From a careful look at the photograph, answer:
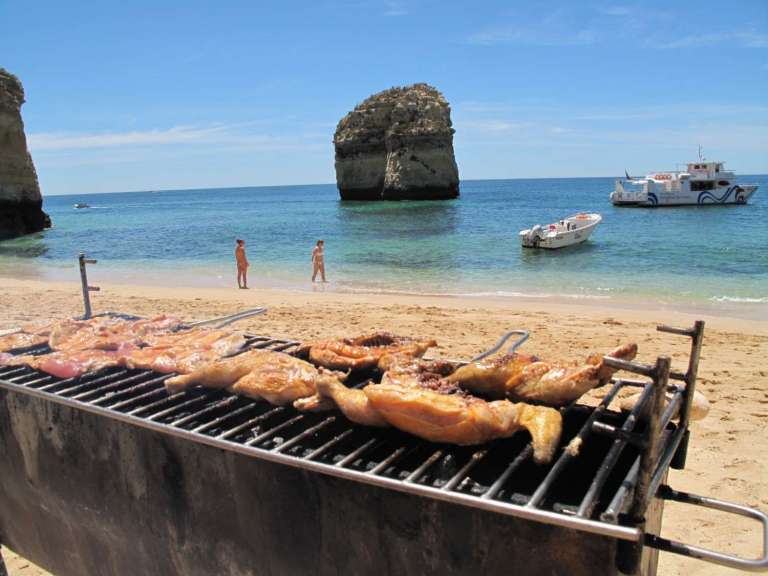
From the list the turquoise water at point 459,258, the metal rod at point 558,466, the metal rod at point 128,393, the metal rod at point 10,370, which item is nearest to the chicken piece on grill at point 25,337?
the metal rod at point 10,370

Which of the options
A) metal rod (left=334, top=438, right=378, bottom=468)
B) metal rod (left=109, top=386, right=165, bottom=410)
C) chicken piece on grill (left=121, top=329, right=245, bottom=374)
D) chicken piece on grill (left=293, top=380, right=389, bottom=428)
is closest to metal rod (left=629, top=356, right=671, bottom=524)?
metal rod (left=334, top=438, right=378, bottom=468)

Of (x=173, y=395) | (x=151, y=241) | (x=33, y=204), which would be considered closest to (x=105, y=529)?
(x=173, y=395)

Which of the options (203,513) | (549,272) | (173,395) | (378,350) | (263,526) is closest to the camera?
(263,526)

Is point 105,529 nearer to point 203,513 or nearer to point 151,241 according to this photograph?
point 203,513

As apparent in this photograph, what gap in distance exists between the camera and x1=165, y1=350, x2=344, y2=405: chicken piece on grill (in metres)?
3.55

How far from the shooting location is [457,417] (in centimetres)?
276

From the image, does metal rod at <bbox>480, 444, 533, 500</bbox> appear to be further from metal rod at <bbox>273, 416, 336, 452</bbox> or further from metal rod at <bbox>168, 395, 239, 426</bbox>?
metal rod at <bbox>168, 395, 239, 426</bbox>

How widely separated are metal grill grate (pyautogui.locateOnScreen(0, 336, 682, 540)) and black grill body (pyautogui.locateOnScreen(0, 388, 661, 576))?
0.13 m

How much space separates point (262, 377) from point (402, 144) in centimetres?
7491

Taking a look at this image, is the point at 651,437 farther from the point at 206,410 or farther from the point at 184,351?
the point at 184,351

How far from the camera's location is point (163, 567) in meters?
3.53

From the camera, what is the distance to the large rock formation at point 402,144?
244ft

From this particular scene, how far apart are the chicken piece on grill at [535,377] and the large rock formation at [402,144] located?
73.6 m

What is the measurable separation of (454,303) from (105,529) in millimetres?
12586
